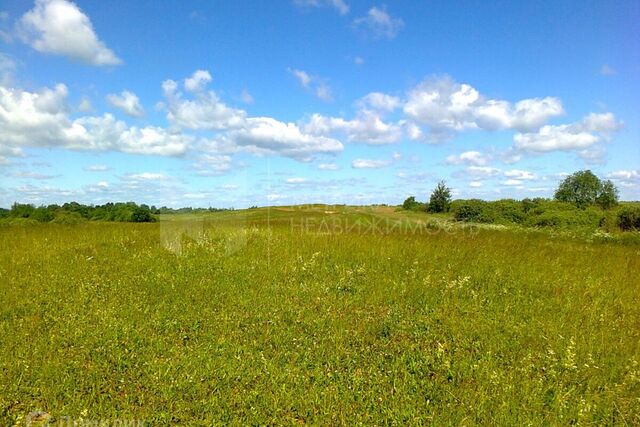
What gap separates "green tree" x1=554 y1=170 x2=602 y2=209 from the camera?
5122 cm

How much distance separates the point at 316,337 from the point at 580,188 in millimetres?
60336

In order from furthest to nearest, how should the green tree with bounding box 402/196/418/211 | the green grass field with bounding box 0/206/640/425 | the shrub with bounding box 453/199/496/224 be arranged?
the green tree with bounding box 402/196/418/211 → the shrub with bounding box 453/199/496/224 → the green grass field with bounding box 0/206/640/425

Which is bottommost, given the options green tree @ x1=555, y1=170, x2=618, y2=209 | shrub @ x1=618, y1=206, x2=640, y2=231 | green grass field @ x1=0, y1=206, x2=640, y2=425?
green grass field @ x1=0, y1=206, x2=640, y2=425

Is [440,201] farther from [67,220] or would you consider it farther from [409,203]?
[67,220]

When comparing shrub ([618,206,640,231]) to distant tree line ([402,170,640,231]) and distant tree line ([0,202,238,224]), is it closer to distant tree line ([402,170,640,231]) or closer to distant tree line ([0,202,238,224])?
distant tree line ([402,170,640,231])

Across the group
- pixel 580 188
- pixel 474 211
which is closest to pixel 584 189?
pixel 580 188

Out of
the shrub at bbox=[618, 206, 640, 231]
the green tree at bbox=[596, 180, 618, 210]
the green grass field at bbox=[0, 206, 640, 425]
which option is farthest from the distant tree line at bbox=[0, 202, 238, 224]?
the green tree at bbox=[596, 180, 618, 210]

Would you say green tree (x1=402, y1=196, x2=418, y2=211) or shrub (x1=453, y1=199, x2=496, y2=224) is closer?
shrub (x1=453, y1=199, x2=496, y2=224)

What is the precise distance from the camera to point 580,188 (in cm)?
5216

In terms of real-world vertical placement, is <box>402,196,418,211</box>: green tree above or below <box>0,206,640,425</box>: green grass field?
above

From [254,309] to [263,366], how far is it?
6.14 ft

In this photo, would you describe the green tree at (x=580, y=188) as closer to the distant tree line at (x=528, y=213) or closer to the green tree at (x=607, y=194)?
the green tree at (x=607, y=194)

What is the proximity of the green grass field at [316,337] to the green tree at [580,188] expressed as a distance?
49.5m

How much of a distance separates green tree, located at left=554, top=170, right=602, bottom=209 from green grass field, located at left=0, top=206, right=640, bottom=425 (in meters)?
49.5
